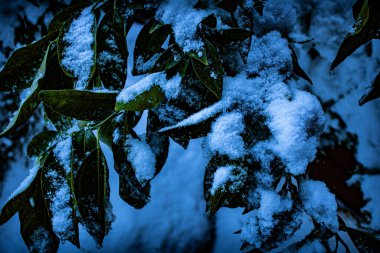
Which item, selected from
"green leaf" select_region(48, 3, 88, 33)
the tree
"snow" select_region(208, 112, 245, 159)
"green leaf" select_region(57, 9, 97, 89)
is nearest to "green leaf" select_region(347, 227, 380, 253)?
the tree

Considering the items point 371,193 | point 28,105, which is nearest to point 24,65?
point 28,105

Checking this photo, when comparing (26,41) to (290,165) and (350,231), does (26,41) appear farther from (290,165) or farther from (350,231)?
(350,231)

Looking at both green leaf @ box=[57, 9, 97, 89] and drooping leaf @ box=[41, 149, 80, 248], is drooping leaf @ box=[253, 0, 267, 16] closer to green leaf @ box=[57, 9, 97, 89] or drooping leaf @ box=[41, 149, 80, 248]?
green leaf @ box=[57, 9, 97, 89]

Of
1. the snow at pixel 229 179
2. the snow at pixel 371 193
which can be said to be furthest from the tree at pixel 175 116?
the snow at pixel 371 193

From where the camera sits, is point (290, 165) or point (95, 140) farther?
point (95, 140)

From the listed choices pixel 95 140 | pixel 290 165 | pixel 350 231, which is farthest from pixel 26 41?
pixel 350 231

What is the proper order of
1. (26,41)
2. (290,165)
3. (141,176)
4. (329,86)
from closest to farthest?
(290,165) → (141,176) → (26,41) → (329,86)
